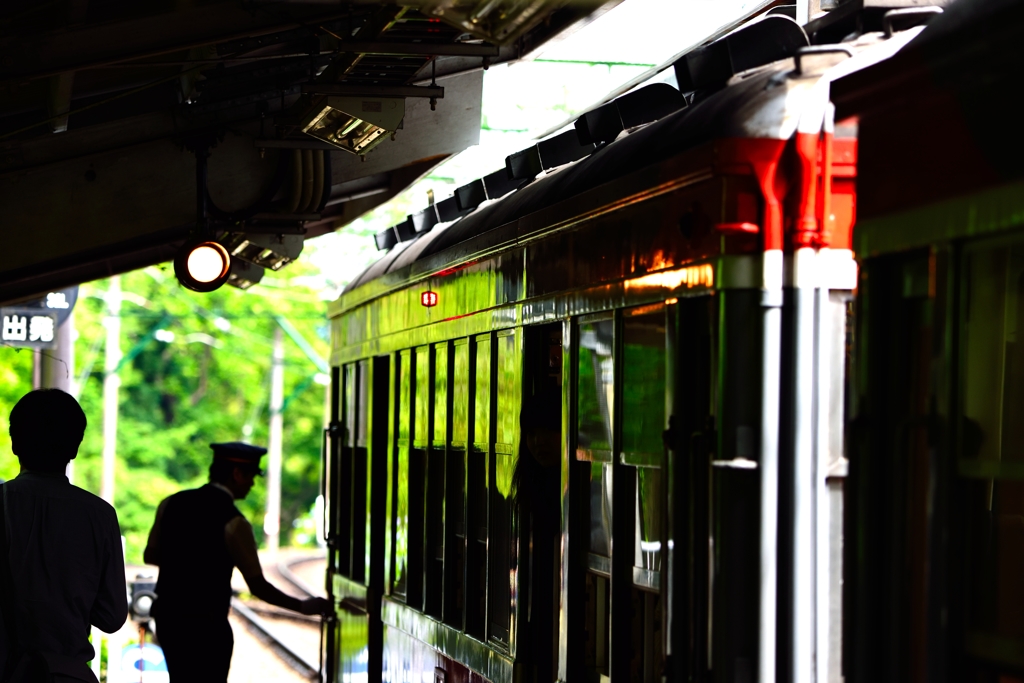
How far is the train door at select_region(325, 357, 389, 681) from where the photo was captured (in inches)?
324

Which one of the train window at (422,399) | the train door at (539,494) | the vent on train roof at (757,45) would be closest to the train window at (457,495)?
the train window at (422,399)

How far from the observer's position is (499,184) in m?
6.66

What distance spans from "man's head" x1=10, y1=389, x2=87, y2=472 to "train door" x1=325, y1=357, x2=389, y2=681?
3715mm

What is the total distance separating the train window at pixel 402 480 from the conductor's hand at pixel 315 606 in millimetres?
652

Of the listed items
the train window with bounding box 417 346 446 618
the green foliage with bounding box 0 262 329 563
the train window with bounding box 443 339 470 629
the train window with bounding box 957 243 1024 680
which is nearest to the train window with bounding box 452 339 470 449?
the train window with bounding box 443 339 470 629

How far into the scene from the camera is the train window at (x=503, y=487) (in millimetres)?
5430

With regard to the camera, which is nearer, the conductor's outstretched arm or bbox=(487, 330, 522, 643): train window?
bbox=(487, 330, 522, 643): train window

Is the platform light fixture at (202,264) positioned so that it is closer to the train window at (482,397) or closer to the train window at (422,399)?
the train window at (422,399)

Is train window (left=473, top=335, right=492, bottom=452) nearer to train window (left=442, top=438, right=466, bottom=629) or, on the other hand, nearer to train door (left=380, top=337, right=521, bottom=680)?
train door (left=380, top=337, right=521, bottom=680)

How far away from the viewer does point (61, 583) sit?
4.34 meters

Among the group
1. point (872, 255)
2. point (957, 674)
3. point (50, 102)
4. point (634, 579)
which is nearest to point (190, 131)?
point (50, 102)

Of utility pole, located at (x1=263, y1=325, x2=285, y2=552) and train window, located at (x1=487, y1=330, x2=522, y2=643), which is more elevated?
train window, located at (x1=487, y1=330, x2=522, y2=643)

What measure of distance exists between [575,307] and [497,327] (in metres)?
1.04

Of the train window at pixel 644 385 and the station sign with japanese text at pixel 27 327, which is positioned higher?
the station sign with japanese text at pixel 27 327
